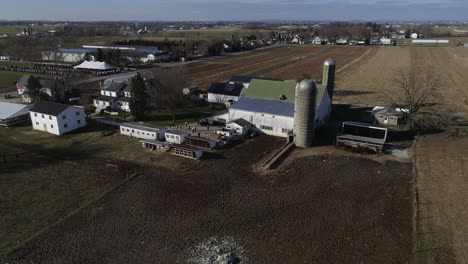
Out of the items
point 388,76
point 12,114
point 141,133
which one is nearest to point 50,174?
point 141,133

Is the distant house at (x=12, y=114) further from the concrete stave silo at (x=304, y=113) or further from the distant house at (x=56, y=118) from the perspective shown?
the concrete stave silo at (x=304, y=113)

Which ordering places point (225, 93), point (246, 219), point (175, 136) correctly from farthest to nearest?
point (225, 93), point (175, 136), point (246, 219)

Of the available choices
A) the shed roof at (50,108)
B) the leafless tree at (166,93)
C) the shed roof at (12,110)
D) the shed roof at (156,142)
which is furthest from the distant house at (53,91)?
the shed roof at (156,142)

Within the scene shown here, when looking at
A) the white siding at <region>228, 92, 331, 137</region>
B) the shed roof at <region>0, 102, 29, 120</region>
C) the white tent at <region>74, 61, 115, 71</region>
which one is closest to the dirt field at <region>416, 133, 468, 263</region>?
the white siding at <region>228, 92, 331, 137</region>

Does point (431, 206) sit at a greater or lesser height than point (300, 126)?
lesser

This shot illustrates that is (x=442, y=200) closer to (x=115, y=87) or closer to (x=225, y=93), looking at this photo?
(x=225, y=93)

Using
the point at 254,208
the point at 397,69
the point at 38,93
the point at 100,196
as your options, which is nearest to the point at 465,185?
the point at 254,208

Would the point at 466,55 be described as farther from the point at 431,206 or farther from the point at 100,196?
the point at 100,196
